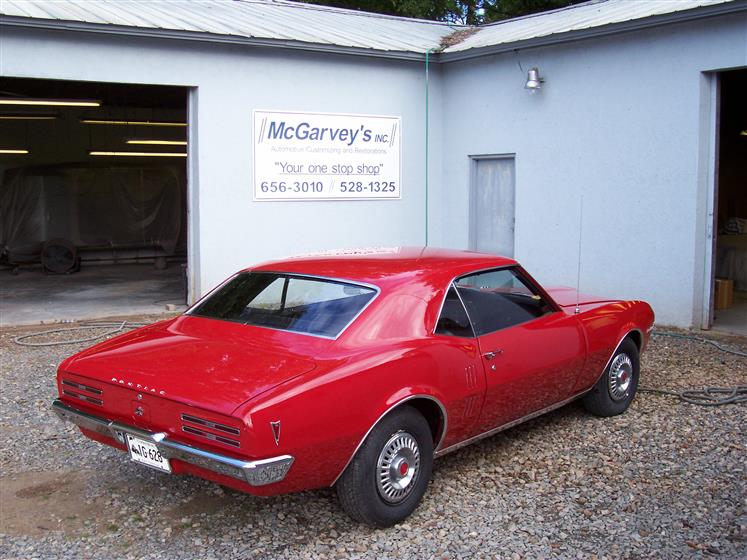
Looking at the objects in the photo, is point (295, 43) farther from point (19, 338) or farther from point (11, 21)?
point (19, 338)

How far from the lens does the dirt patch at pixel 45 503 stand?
4.32 m

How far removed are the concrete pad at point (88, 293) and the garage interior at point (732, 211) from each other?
7284mm

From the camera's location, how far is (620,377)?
6.16 metres

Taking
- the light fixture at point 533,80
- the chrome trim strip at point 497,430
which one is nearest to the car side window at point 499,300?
the chrome trim strip at point 497,430

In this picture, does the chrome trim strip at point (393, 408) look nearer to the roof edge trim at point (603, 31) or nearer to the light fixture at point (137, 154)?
the roof edge trim at point (603, 31)

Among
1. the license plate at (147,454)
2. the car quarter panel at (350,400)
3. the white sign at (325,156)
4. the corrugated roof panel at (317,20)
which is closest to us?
the car quarter panel at (350,400)

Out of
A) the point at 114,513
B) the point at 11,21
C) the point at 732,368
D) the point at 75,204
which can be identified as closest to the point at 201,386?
the point at 114,513

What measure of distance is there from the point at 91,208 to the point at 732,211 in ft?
45.2

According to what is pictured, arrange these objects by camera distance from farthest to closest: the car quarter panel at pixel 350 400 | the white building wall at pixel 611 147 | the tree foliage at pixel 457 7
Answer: the tree foliage at pixel 457 7
the white building wall at pixel 611 147
the car quarter panel at pixel 350 400

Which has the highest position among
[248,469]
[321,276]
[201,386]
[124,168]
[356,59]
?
[356,59]

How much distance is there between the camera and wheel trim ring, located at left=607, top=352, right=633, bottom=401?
6.07 metres

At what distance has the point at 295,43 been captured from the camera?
36.6 ft

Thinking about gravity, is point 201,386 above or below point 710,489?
above

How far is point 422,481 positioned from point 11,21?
783 cm
